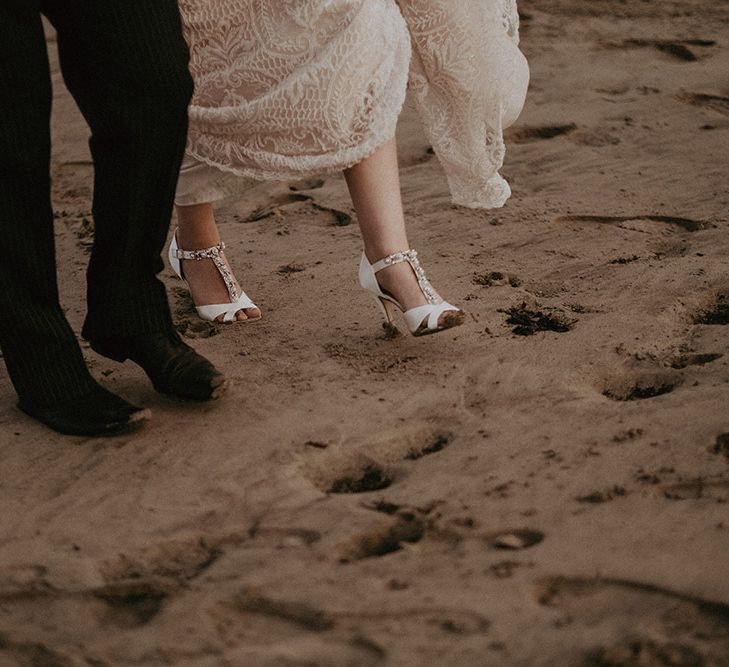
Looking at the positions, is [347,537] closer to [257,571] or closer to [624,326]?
[257,571]

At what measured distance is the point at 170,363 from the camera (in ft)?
8.07

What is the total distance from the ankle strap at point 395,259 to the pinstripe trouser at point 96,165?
60cm

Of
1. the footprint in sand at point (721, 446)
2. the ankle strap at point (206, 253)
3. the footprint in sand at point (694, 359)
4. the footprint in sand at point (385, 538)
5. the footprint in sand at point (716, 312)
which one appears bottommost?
the footprint in sand at point (716, 312)

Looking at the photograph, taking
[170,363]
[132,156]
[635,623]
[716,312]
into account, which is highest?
[132,156]

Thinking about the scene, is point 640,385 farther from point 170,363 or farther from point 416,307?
point 170,363

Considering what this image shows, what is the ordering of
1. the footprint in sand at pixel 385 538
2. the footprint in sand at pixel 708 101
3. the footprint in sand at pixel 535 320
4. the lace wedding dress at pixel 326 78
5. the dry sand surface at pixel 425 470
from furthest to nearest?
the footprint in sand at pixel 708 101 → the footprint in sand at pixel 535 320 → the lace wedding dress at pixel 326 78 → the footprint in sand at pixel 385 538 → the dry sand surface at pixel 425 470

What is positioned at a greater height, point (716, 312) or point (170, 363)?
point (170, 363)

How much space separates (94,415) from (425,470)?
749 millimetres

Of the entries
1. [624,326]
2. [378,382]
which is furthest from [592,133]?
[378,382]

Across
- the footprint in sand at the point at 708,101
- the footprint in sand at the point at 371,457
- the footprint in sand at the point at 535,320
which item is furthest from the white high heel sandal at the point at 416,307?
the footprint in sand at the point at 708,101

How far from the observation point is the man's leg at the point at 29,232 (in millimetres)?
2078

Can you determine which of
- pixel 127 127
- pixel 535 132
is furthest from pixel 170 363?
pixel 535 132

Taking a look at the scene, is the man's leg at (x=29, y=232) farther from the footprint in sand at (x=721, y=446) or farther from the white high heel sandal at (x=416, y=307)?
the footprint in sand at (x=721, y=446)

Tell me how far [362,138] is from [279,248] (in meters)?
0.96
